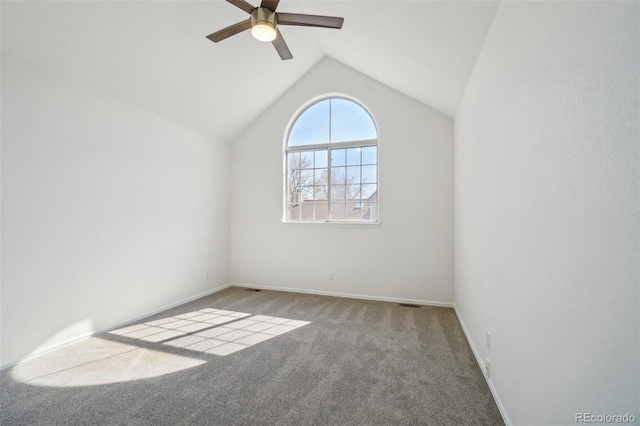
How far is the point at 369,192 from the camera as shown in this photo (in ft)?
13.3

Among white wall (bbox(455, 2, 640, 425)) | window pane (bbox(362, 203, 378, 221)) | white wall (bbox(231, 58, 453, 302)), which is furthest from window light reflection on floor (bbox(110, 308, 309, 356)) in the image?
white wall (bbox(455, 2, 640, 425))

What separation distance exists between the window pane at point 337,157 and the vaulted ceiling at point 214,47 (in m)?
1.18

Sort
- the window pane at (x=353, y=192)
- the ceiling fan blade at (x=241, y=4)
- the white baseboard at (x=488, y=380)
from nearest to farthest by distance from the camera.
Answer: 1. the white baseboard at (x=488, y=380)
2. the ceiling fan blade at (x=241, y=4)
3. the window pane at (x=353, y=192)

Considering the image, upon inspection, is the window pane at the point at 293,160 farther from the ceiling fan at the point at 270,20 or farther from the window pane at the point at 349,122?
the ceiling fan at the point at 270,20

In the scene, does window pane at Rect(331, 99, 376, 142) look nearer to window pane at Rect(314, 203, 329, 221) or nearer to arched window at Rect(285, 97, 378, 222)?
arched window at Rect(285, 97, 378, 222)

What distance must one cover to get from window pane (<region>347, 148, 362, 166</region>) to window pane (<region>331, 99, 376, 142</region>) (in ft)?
0.57

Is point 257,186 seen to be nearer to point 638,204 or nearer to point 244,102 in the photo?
point 244,102

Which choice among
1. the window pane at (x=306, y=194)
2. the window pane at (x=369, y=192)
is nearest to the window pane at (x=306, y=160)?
the window pane at (x=306, y=194)

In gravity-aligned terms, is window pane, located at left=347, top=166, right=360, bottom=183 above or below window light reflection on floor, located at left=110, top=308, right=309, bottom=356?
above

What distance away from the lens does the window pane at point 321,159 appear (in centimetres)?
432

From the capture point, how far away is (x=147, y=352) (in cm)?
238

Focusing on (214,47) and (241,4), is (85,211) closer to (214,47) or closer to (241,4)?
(214,47)

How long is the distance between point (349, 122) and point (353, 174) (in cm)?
85

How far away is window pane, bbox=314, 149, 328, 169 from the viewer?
14.2ft
